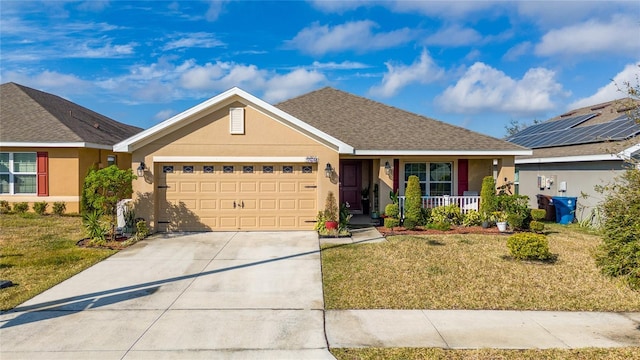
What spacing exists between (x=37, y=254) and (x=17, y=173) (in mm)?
8155

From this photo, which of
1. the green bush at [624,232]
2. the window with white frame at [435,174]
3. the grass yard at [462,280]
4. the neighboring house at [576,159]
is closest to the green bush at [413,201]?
the window with white frame at [435,174]

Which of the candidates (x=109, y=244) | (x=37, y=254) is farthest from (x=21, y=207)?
(x=37, y=254)

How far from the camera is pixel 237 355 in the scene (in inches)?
205

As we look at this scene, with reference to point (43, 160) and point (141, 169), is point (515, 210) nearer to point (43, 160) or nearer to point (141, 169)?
point (141, 169)

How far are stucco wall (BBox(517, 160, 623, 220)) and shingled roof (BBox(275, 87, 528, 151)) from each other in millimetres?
2756

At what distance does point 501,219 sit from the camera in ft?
45.9

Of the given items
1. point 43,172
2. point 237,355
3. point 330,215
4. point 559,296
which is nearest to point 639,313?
point 559,296

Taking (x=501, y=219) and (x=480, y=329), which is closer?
(x=480, y=329)

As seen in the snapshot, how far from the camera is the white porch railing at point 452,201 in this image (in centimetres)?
1539

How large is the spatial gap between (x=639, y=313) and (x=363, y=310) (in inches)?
182

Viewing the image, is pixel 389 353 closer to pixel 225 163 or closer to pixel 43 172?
pixel 225 163

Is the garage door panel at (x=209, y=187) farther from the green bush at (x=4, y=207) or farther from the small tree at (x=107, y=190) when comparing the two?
the green bush at (x=4, y=207)

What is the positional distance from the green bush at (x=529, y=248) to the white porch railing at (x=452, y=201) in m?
5.46

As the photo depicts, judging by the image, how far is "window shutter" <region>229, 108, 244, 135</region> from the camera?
44.2 feet
